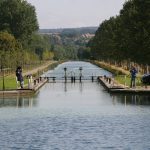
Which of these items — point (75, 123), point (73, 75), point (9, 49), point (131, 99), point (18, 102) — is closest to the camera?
point (75, 123)

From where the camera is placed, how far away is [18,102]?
42.7m

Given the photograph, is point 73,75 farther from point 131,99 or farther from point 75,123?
point 75,123

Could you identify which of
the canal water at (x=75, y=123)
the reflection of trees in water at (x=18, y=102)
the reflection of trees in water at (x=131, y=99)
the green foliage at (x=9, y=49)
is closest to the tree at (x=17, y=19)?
the green foliage at (x=9, y=49)

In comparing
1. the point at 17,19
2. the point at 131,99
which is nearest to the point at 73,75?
the point at 17,19

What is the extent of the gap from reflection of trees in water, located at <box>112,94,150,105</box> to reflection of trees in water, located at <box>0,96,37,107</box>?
5477 mm

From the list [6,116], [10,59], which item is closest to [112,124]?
[6,116]

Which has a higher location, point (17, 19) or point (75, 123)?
point (17, 19)

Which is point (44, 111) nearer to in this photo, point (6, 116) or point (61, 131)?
point (6, 116)

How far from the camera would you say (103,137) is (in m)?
25.3

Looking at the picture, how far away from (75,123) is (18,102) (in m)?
13.2

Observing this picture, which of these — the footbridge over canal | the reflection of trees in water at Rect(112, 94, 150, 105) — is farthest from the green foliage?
the reflection of trees in water at Rect(112, 94, 150, 105)

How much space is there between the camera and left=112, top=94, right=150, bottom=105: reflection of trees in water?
139ft

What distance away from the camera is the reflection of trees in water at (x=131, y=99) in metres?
42.3

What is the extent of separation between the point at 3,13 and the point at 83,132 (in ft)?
337
